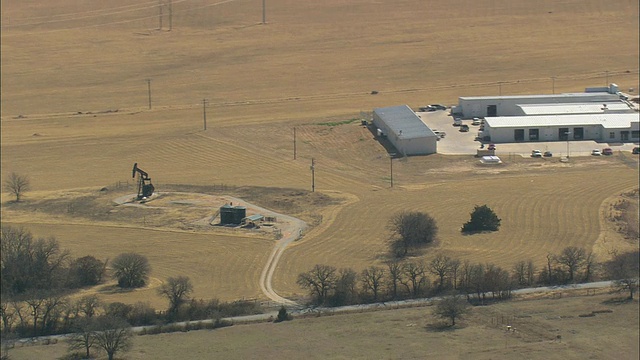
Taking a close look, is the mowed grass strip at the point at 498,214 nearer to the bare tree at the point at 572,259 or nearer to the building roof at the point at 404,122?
the bare tree at the point at 572,259

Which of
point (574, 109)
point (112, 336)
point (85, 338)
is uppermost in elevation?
point (574, 109)

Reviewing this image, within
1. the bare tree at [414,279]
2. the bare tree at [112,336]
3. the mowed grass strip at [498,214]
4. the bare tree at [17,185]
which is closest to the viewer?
the bare tree at [112,336]

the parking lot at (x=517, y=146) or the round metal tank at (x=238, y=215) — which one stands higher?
the parking lot at (x=517, y=146)

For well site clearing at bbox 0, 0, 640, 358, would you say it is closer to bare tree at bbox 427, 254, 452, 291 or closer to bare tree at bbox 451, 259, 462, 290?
bare tree at bbox 427, 254, 452, 291

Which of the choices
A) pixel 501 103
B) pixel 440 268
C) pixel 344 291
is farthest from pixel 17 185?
pixel 501 103

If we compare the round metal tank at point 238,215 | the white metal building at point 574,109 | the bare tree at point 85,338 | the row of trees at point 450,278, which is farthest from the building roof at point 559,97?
the bare tree at point 85,338

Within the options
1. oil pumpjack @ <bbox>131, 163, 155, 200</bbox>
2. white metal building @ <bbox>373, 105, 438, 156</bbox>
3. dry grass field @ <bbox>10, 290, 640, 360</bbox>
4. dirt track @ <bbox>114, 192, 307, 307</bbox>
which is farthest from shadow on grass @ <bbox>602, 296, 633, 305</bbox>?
oil pumpjack @ <bbox>131, 163, 155, 200</bbox>

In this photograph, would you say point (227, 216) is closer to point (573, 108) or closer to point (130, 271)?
point (130, 271)

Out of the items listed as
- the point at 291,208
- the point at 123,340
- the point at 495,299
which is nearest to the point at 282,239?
the point at 291,208
